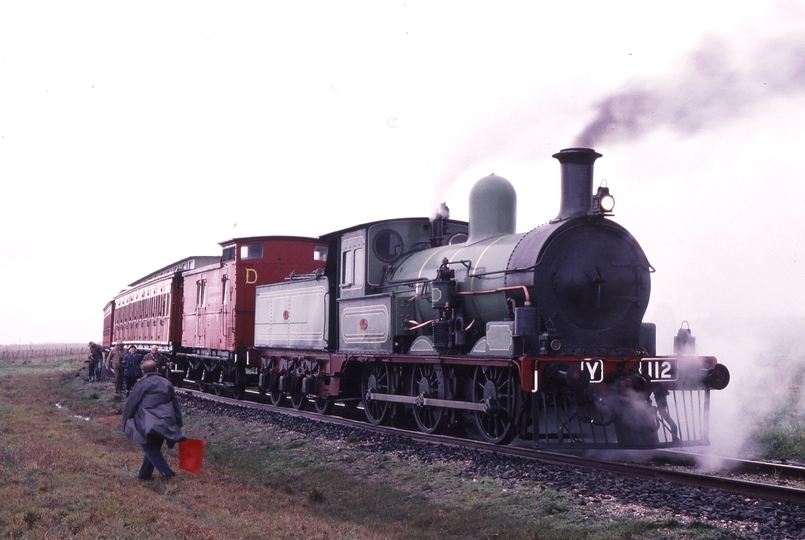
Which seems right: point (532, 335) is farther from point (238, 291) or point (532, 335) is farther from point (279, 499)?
point (238, 291)

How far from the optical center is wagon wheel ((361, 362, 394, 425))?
12.7 metres

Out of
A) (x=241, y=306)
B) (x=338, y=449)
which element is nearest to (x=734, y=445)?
(x=338, y=449)

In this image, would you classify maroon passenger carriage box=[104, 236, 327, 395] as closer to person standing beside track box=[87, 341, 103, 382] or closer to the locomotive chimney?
person standing beside track box=[87, 341, 103, 382]

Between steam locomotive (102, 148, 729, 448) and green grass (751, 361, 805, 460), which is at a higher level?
steam locomotive (102, 148, 729, 448)

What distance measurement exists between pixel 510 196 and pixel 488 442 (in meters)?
3.73

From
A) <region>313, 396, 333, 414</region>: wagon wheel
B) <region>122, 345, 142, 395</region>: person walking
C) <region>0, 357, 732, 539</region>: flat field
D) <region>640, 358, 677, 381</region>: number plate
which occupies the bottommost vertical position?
<region>0, 357, 732, 539</region>: flat field

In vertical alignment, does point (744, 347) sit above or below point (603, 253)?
below

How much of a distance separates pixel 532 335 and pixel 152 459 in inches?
185

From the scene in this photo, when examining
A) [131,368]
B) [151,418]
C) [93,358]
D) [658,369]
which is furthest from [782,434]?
[93,358]

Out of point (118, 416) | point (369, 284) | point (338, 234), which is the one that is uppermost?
point (338, 234)

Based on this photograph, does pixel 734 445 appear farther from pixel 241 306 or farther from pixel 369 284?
pixel 241 306

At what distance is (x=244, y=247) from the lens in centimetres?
1856

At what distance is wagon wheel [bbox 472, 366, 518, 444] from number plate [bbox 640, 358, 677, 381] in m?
1.67

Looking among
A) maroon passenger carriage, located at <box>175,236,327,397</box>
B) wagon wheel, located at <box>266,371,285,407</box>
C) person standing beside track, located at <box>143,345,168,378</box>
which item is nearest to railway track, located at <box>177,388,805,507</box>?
wagon wheel, located at <box>266,371,285,407</box>
